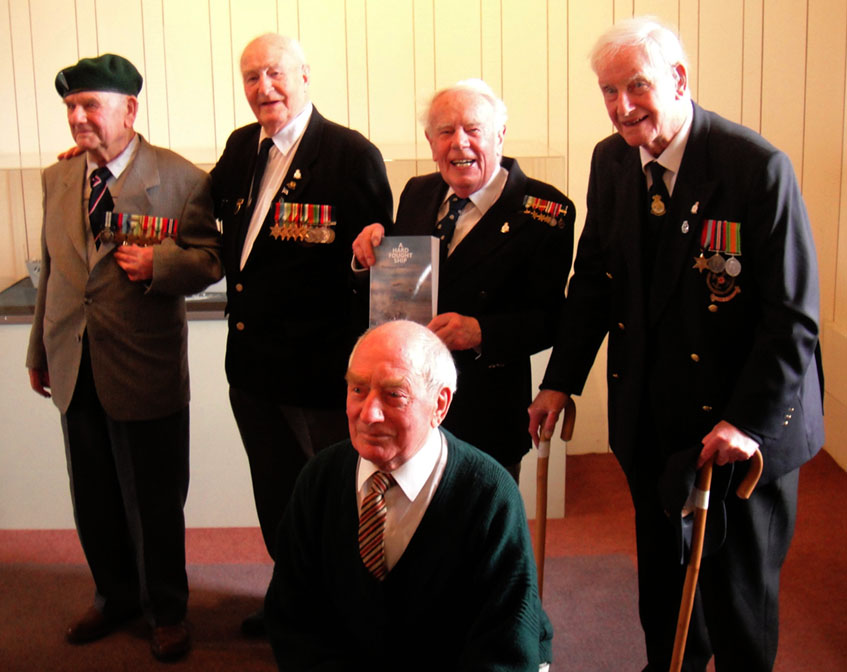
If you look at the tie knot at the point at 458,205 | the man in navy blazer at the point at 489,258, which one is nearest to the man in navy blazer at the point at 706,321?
the man in navy blazer at the point at 489,258

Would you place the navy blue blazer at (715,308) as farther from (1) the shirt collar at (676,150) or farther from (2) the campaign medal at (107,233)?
(2) the campaign medal at (107,233)

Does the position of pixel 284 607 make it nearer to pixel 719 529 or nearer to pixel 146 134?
pixel 719 529

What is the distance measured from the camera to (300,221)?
2.60 m

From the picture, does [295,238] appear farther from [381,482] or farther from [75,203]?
[381,482]

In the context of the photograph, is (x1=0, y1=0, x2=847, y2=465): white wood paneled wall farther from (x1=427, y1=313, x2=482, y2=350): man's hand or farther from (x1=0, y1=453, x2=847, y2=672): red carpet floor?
(x1=427, y1=313, x2=482, y2=350): man's hand

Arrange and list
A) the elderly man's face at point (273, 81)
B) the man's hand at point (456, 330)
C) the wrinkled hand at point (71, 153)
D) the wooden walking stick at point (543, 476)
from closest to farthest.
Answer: the man's hand at point (456, 330)
the wooden walking stick at point (543, 476)
the elderly man's face at point (273, 81)
the wrinkled hand at point (71, 153)

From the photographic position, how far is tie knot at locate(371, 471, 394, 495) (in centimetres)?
179

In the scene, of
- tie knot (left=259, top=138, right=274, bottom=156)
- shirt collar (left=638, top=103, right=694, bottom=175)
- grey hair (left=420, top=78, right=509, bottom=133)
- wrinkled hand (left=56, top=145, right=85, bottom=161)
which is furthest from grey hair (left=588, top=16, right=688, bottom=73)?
wrinkled hand (left=56, top=145, right=85, bottom=161)

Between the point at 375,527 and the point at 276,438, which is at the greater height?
the point at 375,527

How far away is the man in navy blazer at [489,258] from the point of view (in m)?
2.35

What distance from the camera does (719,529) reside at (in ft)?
7.11

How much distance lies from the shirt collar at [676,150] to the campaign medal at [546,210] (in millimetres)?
303

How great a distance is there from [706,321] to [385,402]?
0.76m

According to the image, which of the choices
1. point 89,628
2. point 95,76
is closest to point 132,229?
point 95,76
